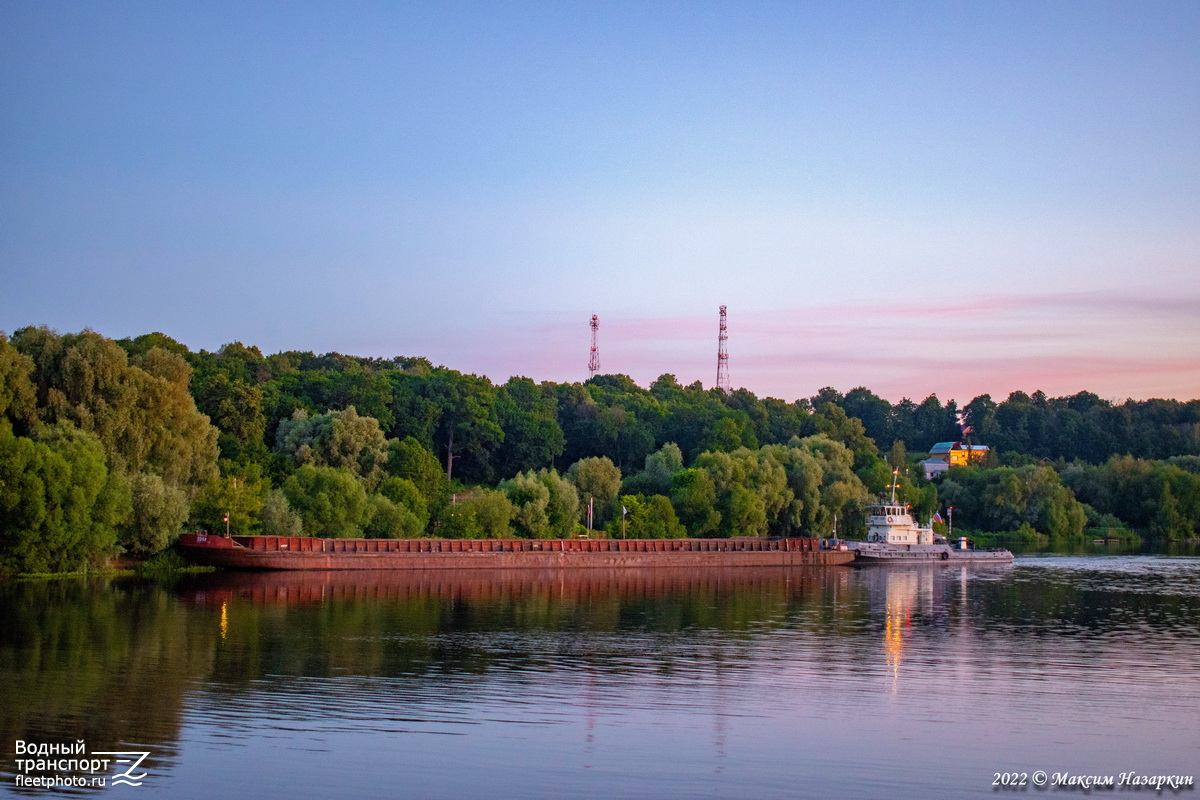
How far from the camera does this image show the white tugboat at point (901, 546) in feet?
278

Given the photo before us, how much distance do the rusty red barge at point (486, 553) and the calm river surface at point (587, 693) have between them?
11045 millimetres

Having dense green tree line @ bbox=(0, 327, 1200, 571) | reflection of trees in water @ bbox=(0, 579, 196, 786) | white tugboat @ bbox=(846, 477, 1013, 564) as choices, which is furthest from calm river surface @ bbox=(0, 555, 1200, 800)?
white tugboat @ bbox=(846, 477, 1013, 564)

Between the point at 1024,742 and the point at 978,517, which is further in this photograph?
the point at 978,517

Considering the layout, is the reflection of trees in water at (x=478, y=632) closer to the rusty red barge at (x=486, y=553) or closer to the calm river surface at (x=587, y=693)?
the calm river surface at (x=587, y=693)

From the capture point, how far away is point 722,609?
167 feet

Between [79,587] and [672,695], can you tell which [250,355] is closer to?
[79,587]

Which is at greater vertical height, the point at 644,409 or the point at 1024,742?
the point at 644,409

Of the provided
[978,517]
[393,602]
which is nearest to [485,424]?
[978,517]

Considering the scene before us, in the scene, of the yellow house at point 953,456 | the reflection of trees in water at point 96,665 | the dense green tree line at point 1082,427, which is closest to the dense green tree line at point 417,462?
the dense green tree line at point 1082,427

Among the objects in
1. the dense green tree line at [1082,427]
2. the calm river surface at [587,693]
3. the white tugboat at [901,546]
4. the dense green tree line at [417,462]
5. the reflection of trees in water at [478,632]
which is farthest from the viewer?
the dense green tree line at [1082,427]

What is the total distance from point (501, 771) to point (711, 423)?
109 m

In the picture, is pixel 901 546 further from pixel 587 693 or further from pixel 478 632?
pixel 587 693

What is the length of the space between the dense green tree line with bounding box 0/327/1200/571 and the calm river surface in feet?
21.6

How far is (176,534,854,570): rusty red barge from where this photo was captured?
6450 centimetres
